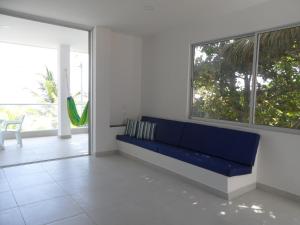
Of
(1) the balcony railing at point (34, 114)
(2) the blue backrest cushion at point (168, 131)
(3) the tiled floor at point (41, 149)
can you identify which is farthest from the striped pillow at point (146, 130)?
(1) the balcony railing at point (34, 114)

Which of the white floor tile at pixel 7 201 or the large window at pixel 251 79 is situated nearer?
the white floor tile at pixel 7 201

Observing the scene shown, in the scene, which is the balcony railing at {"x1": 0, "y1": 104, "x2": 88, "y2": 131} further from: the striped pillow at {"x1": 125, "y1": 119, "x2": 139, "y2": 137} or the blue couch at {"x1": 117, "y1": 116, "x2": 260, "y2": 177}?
the blue couch at {"x1": 117, "y1": 116, "x2": 260, "y2": 177}

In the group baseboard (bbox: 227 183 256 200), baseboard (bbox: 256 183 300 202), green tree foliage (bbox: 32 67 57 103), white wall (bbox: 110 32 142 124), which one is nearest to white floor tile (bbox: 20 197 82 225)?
baseboard (bbox: 227 183 256 200)

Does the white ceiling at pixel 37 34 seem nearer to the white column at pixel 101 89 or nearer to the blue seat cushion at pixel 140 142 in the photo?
the white column at pixel 101 89

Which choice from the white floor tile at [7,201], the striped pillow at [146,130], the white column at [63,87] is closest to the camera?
the white floor tile at [7,201]

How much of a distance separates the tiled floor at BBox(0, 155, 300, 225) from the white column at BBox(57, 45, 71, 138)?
101 inches

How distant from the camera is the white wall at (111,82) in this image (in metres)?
4.32

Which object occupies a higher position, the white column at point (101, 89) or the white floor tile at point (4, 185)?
the white column at point (101, 89)

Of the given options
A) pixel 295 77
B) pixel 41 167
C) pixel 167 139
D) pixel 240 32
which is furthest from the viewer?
pixel 167 139

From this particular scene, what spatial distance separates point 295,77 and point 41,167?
12.4 ft

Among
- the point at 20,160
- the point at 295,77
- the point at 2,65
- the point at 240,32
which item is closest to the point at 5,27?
the point at 20,160

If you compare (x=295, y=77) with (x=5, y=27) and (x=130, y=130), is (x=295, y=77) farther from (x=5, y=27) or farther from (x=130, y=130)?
(x=5, y=27)

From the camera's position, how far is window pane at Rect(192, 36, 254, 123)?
3296 mm

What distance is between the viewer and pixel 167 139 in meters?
4.02
